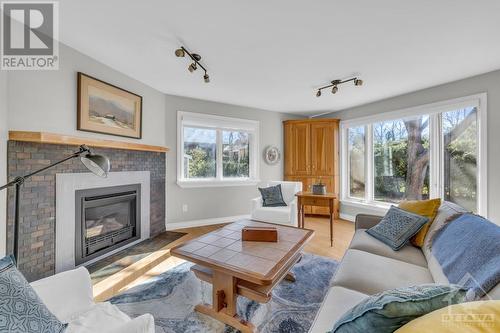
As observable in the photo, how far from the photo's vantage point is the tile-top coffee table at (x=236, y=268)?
A: 1396mm

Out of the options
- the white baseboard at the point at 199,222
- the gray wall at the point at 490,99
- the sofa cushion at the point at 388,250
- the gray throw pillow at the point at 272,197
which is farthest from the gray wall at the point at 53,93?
the gray wall at the point at 490,99

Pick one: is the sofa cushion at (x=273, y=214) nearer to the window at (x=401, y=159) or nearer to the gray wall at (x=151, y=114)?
the gray wall at (x=151, y=114)

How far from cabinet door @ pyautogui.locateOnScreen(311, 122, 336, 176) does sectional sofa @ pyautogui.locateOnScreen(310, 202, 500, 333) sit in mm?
2553

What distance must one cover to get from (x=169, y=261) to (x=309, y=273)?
1.59 m

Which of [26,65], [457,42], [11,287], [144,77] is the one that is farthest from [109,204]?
[457,42]

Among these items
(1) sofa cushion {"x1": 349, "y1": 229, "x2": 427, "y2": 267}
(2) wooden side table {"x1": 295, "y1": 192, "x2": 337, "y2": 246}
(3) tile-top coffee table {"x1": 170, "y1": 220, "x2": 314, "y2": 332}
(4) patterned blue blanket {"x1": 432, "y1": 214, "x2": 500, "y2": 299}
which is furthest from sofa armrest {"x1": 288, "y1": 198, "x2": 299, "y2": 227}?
(4) patterned blue blanket {"x1": 432, "y1": 214, "x2": 500, "y2": 299}

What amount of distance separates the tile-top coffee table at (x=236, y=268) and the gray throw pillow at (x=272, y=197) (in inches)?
63.2

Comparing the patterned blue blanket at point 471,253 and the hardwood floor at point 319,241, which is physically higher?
the patterned blue blanket at point 471,253

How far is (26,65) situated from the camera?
6.04 feet

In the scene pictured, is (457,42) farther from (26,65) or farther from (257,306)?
(26,65)

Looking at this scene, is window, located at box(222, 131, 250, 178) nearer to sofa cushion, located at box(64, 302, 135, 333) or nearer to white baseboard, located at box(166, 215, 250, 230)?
white baseboard, located at box(166, 215, 250, 230)

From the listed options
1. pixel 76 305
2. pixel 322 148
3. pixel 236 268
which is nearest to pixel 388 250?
pixel 236 268

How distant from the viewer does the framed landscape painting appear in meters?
2.27

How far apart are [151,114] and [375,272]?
3319 mm
